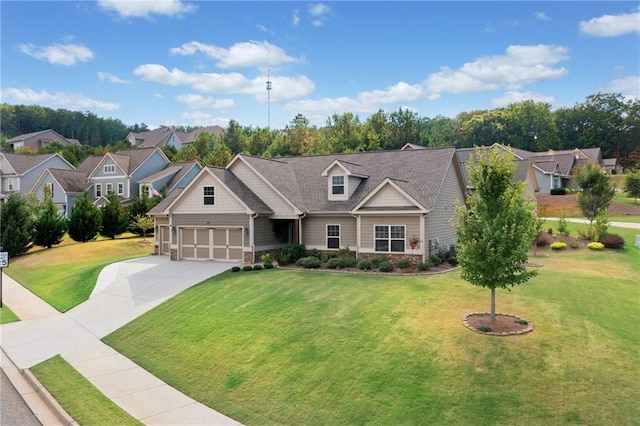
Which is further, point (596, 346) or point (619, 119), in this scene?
point (619, 119)

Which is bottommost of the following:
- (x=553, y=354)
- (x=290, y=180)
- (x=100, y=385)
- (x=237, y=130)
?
(x=100, y=385)

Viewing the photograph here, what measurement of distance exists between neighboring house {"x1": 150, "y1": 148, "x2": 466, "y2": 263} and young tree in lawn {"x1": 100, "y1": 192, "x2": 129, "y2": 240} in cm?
1517

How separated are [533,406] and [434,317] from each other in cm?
458

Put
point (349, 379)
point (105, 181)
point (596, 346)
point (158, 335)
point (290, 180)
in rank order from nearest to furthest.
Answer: point (349, 379), point (596, 346), point (158, 335), point (290, 180), point (105, 181)

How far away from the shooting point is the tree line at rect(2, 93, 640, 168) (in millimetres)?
66000

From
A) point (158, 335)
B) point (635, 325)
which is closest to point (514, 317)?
point (635, 325)

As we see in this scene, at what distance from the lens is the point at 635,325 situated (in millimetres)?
12664

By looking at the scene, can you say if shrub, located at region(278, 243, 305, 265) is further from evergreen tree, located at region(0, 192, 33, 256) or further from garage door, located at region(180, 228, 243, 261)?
evergreen tree, located at region(0, 192, 33, 256)

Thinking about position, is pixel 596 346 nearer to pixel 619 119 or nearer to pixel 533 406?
pixel 533 406

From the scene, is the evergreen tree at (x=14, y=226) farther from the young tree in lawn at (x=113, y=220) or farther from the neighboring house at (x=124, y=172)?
the neighboring house at (x=124, y=172)

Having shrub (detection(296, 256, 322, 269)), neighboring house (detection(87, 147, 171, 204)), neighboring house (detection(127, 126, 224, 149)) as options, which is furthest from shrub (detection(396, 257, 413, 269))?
neighboring house (detection(127, 126, 224, 149))

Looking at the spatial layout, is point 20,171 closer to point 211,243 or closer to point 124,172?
point 124,172

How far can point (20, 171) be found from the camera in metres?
58.2

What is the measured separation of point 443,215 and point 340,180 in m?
6.10
